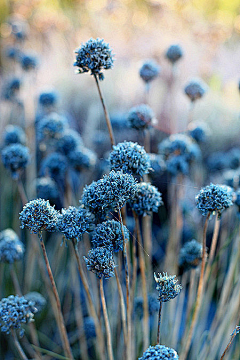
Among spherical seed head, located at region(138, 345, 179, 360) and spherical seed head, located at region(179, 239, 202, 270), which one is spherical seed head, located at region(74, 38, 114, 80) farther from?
spherical seed head, located at region(138, 345, 179, 360)

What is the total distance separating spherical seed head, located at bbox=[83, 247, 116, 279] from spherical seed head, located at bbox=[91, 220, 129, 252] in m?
0.04

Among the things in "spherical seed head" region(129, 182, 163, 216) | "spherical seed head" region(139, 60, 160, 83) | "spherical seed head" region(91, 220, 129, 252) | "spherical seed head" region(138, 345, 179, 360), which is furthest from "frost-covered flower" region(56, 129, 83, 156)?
"spherical seed head" region(138, 345, 179, 360)

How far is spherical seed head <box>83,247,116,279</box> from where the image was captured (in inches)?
39.0

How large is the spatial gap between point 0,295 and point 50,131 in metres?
1.19

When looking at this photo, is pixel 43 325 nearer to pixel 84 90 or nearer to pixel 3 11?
pixel 84 90

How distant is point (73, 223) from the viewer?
40.7 inches

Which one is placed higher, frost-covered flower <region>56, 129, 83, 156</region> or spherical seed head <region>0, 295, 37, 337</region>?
frost-covered flower <region>56, 129, 83, 156</region>

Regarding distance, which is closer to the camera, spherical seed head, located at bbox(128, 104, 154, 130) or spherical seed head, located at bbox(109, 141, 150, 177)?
spherical seed head, located at bbox(109, 141, 150, 177)

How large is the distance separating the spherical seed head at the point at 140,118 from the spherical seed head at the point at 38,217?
741 mm

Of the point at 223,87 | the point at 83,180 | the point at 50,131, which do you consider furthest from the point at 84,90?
the point at 50,131

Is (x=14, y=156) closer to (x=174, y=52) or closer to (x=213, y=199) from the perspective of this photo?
(x=213, y=199)

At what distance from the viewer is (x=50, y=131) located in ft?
6.25

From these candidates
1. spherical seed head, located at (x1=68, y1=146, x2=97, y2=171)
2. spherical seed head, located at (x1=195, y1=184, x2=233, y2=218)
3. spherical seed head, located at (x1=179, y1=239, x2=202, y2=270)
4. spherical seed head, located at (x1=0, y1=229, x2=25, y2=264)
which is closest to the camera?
spherical seed head, located at (x1=195, y1=184, x2=233, y2=218)

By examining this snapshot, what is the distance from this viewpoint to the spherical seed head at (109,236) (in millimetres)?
1039
